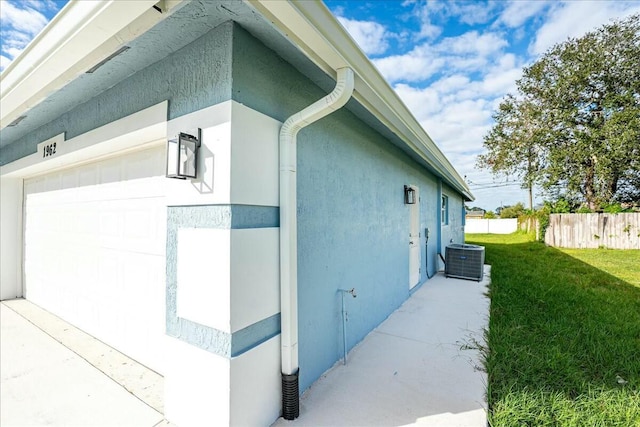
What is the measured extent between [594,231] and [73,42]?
64.9 ft

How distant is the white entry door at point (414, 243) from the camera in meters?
6.14

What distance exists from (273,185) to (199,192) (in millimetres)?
543

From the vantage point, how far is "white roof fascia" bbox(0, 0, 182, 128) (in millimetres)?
1606

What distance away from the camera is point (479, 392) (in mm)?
2637

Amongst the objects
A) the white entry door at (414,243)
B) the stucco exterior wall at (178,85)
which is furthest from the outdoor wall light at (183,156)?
the white entry door at (414,243)

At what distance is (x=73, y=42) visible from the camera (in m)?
1.86

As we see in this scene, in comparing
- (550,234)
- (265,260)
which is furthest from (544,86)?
(265,260)

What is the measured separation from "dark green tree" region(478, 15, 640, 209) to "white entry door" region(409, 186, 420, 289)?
15.3 metres

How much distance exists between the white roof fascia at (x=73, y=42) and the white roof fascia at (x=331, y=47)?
2.07ft

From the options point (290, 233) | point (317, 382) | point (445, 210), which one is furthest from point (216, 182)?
point (445, 210)

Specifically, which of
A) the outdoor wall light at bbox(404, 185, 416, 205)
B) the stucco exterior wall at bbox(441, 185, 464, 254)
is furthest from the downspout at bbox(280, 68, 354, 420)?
the stucco exterior wall at bbox(441, 185, 464, 254)

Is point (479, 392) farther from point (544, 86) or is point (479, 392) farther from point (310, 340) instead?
point (544, 86)

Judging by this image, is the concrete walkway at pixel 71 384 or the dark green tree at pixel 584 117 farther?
the dark green tree at pixel 584 117

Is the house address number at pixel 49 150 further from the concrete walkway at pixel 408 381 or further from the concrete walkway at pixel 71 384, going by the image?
the concrete walkway at pixel 408 381
